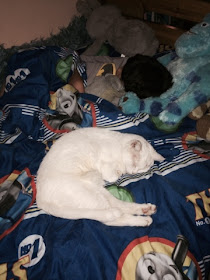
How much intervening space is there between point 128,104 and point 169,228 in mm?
813

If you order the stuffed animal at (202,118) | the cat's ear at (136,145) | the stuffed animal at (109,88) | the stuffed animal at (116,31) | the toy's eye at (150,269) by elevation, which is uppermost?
the stuffed animal at (116,31)

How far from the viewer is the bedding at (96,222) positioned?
0.85 meters

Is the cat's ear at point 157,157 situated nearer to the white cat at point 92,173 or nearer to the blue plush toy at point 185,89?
the white cat at point 92,173

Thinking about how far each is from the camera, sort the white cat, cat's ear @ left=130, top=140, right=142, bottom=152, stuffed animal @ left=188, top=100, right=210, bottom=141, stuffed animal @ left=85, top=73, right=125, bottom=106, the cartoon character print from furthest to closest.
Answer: stuffed animal @ left=85, top=73, right=125, bottom=106 → stuffed animal @ left=188, top=100, right=210, bottom=141 → cat's ear @ left=130, top=140, right=142, bottom=152 → the white cat → the cartoon character print

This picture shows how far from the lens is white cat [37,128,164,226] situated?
925 mm

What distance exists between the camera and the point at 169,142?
1.31 metres

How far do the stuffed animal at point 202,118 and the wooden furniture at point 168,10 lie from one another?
81 cm

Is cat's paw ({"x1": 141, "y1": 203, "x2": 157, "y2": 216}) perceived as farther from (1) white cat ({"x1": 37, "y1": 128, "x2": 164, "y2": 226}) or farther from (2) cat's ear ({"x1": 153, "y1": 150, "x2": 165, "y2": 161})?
(2) cat's ear ({"x1": 153, "y1": 150, "x2": 165, "y2": 161})

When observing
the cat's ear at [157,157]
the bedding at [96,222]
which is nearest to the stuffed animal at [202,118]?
the bedding at [96,222]

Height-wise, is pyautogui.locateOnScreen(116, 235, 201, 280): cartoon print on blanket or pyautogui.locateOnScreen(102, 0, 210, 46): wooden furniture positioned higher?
pyautogui.locateOnScreen(102, 0, 210, 46): wooden furniture

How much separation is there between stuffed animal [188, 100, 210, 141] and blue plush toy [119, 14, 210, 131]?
0.05 m

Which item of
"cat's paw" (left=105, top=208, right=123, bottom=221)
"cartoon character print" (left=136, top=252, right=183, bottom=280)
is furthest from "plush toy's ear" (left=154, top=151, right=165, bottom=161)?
A: "cartoon character print" (left=136, top=252, right=183, bottom=280)

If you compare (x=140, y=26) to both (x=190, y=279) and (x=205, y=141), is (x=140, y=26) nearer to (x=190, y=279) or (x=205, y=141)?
(x=205, y=141)

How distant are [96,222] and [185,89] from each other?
3.44 feet
